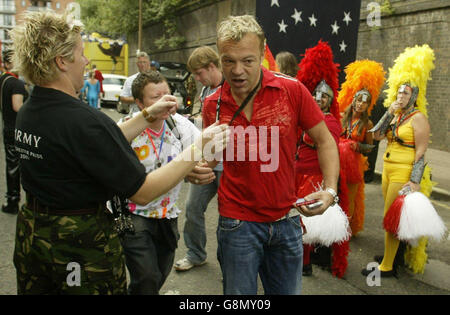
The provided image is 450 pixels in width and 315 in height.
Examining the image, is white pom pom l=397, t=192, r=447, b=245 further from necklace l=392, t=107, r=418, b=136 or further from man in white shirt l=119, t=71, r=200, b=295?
man in white shirt l=119, t=71, r=200, b=295

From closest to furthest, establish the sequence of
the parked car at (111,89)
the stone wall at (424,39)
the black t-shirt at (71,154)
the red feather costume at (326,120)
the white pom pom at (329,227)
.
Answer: the black t-shirt at (71,154) < the white pom pom at (329,227) < the red feather costume at (326,120) < the stone wall at (424,39) < the parked car at (111,89)

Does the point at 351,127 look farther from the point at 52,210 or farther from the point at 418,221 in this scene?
the point at 52,210

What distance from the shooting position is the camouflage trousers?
5.72ft

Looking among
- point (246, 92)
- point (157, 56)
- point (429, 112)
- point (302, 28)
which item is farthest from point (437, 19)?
point (157, 56)

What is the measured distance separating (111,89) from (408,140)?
18.3 metres

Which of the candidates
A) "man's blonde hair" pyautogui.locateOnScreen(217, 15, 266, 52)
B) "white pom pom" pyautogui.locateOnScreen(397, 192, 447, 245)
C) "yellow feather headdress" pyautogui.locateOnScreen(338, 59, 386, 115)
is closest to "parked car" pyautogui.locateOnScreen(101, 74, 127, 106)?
"yellow feather headdress" pyautogui.locateOnScreen(338, 59, 386, 115)

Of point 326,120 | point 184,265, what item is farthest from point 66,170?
point 326,120

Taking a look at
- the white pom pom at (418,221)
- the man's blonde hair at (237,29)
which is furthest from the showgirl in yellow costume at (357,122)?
the man's blonde hair at (237,29)

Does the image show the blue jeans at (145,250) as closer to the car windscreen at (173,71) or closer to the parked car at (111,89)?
the car windscreen at (173,71)

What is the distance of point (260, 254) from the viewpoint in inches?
87.7

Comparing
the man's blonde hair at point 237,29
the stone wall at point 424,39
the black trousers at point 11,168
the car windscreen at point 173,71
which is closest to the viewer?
the man's blonde hair at point 237,29

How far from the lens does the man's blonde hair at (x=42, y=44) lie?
1.67m

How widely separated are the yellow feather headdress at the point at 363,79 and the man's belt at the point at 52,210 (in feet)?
12.5
